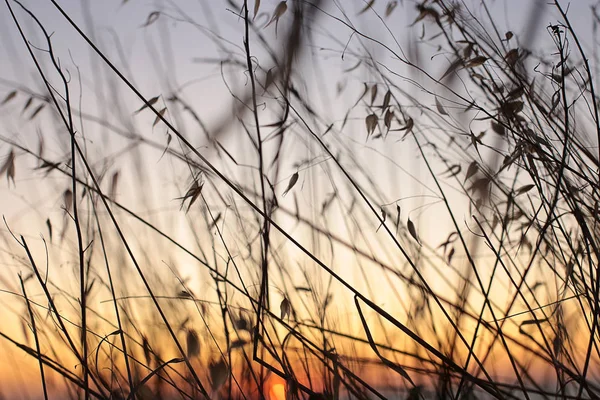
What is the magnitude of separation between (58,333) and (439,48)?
80cm

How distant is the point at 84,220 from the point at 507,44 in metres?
0.82

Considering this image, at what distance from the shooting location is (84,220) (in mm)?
1145

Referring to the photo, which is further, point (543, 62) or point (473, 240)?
point (543, 62)

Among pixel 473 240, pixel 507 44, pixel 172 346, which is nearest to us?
pixel 473 240

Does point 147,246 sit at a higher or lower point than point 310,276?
higher

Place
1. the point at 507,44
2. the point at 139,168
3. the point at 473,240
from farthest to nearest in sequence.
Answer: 1. the point at 139,168
2. the point at 507,44
3. the point at 473,240

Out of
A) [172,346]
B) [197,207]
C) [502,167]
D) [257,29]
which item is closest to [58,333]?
[172,346]

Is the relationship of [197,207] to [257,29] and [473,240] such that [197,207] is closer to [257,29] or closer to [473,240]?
[257,29]

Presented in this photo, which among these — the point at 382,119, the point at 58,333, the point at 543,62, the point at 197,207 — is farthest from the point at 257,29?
the point at 58,333

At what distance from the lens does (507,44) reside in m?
0.92

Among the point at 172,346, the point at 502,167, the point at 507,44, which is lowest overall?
the point at 172,346

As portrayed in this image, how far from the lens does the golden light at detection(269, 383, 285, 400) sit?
781 millimetres

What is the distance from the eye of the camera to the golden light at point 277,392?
78cm

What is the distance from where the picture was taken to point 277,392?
79 centimetres
